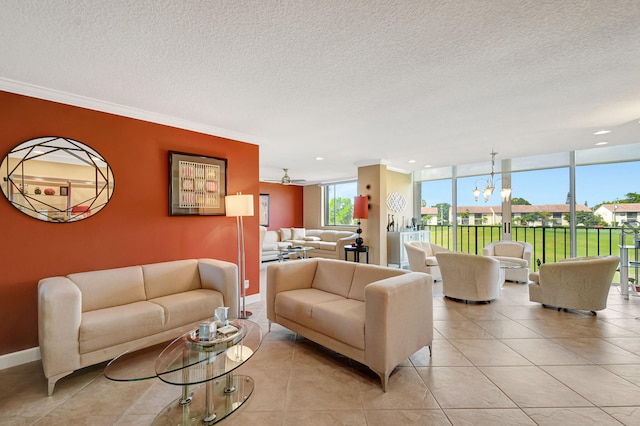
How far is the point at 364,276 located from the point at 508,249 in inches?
161

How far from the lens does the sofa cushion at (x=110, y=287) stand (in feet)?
8.42

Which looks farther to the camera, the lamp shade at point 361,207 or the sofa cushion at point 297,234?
the sofa cushion at point 297,234

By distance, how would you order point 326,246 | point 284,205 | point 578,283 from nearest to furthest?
point 578,283, point 326,246, point 284,205

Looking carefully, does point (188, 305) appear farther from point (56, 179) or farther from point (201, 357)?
point (56, 179)

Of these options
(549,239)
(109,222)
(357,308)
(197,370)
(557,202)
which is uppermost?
(557,202)

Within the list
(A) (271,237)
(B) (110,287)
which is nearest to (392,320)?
(B) (110,287)

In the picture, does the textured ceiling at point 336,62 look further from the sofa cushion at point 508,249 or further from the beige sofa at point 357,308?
the sofa cushion at point 508,249

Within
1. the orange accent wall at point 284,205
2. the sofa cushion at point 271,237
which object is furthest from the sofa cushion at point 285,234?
the orange accent wall at point 284,205

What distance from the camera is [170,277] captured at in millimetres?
3117

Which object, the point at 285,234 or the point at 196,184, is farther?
the point at 285,234

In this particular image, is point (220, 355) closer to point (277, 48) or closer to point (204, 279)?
point (204, 279)

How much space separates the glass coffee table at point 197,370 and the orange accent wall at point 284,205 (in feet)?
23.1

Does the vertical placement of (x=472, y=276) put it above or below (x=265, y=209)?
below

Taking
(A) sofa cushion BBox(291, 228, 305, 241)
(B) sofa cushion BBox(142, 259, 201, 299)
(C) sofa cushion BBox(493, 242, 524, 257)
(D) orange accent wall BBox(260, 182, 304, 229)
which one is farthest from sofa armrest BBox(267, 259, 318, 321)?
(D) orange accent wall BBox(260, 182, 304, 229)
